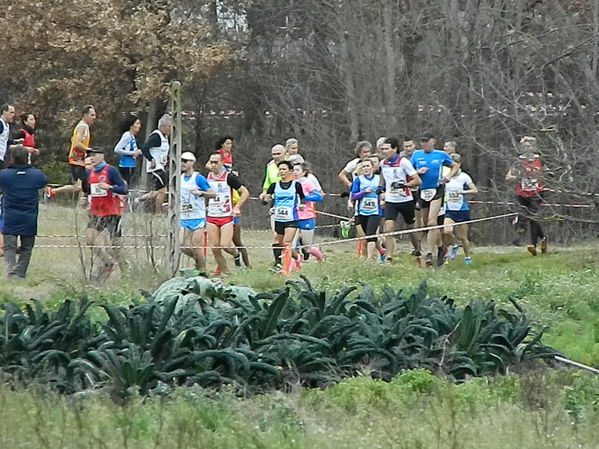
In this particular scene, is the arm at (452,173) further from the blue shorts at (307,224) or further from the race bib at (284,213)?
the race bib at (284,213)

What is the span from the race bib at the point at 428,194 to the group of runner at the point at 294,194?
0.01m

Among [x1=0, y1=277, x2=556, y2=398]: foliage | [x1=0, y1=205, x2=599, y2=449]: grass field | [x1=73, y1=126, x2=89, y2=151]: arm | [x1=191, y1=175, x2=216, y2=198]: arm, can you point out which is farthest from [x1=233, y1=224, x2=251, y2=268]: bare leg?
[x1=0, y1=277, x2=556, y2=398]: foliage

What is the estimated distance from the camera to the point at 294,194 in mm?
18172

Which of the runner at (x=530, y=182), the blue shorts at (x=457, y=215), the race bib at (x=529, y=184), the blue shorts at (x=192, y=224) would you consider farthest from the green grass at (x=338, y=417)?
the blue shorts at (x=457, y=215)

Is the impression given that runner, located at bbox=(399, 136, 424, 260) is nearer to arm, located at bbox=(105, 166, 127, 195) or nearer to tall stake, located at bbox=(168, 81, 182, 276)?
arm, located at bbox=(105, 166, 127, 195)

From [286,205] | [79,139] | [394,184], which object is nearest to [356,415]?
[286,205]

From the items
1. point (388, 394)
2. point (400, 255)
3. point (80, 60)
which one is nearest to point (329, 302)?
point (388, 394)

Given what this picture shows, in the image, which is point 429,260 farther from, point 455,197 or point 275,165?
point 275,165

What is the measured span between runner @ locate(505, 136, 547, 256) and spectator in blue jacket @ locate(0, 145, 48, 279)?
7.07 meters

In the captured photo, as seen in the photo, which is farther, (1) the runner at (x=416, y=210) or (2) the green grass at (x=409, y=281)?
(1) the runner at (x=416, y=210)

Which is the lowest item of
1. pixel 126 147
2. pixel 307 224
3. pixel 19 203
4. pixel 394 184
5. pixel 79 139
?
pixel 307 224

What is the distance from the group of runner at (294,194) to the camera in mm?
17188

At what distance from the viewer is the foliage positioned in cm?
910

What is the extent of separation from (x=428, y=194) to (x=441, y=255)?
0.94 m
